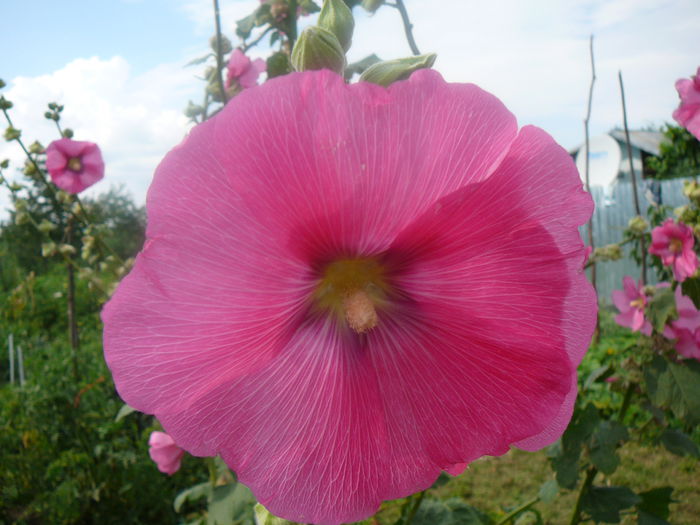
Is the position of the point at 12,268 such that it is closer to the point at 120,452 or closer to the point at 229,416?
the point at 120,452

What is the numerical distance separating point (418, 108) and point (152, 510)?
10.4 feet

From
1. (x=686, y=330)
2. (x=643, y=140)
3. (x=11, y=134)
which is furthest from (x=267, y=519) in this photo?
(x=643, y=140)

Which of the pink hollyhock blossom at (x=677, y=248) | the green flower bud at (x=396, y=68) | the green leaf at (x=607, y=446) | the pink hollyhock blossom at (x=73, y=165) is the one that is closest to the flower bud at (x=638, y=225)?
the pink hollyhock blossom at (x=677, y=248)

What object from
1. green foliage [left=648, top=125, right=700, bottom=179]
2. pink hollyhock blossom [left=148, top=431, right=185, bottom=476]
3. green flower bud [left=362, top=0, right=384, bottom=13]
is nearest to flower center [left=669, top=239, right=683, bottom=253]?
green flower bud [left=362, top=0, right=384, bottom=13]

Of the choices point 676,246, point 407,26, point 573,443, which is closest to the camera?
point 407,26

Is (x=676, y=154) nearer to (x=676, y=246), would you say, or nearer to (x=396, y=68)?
(x=676, y=246)

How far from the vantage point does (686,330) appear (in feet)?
5.13

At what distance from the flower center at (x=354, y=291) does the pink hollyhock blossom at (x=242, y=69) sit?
108 cm

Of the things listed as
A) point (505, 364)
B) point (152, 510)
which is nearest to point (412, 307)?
point (505, 364)

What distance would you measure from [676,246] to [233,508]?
1329 millimetres

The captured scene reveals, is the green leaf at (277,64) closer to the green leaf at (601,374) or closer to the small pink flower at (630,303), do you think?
the green leaf at (601,374)

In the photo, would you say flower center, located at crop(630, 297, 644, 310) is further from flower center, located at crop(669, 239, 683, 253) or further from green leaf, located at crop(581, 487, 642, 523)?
green leaf, located at crop(581, 487, 642, 523)

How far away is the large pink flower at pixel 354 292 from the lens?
1.28 feet

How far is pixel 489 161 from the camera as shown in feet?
1.35
